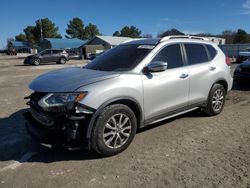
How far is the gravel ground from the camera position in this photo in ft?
11.0

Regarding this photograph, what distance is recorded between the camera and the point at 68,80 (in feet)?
13.0

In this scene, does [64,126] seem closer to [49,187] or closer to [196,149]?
[49,187]

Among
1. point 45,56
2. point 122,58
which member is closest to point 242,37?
point 45,56

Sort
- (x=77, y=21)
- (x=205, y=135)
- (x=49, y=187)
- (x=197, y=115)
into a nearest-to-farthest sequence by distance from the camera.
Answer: (x=49, y=187), (x=205, y=135), (x=197, y=115), (x=77, y=21)

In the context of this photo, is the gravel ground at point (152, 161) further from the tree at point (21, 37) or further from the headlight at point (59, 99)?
the tree at point (21, 37)

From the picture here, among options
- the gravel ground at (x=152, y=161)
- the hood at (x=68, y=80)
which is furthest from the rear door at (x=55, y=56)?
the hood at (x=68, y=80)

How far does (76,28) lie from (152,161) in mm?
97738

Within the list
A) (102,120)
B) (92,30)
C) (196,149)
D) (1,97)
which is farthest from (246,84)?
(92,30)

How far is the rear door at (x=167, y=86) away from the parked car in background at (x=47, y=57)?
24.5 meters

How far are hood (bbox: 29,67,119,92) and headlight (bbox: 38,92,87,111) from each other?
7 cm

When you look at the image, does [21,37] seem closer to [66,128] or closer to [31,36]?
[31,36]

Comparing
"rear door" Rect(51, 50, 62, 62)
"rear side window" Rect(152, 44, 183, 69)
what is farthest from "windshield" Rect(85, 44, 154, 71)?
"rear door" Rect(51, 50, 62, 62)

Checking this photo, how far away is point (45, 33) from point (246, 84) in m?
83.8

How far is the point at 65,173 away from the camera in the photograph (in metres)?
3.59
